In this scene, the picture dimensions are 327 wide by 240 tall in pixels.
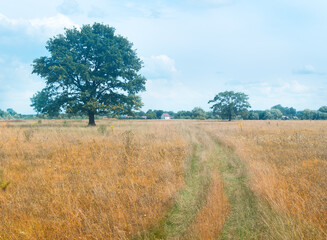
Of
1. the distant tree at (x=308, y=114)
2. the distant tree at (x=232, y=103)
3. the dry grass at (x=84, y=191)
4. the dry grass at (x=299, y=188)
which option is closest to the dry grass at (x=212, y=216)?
the dry grass at (x=84, y=191)

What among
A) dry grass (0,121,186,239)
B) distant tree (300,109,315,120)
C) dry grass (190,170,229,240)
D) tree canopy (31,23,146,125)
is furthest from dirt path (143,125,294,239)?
distant tree (300,109,315,120)

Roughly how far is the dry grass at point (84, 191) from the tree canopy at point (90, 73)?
47.3ft

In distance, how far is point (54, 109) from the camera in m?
23.1

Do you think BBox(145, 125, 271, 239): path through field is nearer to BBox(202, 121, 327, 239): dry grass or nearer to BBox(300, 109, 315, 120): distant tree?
BBox(202, 121, 327, 239): dry grass

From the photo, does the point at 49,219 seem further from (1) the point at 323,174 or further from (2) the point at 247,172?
(1) the point at 323,174

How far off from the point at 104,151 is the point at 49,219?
479 cm

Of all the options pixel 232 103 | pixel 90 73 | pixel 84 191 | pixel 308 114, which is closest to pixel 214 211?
pixel 84 191

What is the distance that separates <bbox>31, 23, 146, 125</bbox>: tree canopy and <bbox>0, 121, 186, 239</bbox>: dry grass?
14.4 meters

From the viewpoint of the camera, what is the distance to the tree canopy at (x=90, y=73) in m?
22.2

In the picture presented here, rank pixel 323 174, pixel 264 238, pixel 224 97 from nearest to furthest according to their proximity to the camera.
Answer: pixel 264 238
pixel 323 174
pixel 224 97

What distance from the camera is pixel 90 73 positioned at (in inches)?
915

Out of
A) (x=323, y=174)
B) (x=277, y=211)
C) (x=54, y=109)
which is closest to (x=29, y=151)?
(x=277, y=211)

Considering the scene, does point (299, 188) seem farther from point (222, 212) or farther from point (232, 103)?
point (232, 103)

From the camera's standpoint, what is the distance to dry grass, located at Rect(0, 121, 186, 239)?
3.56m
